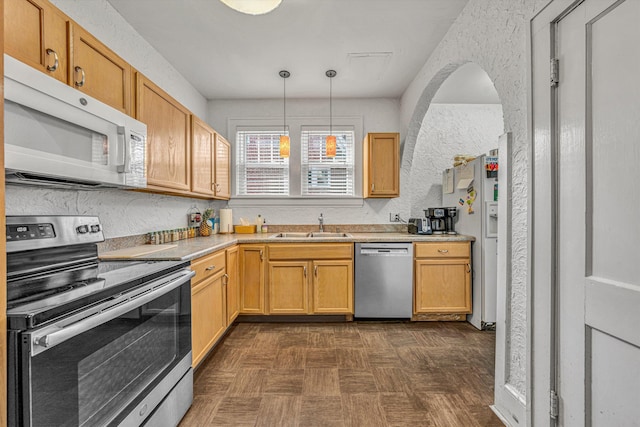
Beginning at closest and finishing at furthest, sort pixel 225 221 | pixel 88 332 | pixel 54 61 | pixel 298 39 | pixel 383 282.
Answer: pixel 88 332, pixel 54 61, pixel 298 39, pixel 383 282, pixel 225 221

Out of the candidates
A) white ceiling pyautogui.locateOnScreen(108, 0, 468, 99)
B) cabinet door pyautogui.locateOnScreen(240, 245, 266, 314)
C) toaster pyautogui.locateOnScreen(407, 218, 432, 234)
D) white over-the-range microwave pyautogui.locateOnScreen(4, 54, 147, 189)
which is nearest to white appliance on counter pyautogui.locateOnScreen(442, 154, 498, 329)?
toaster pyautogui.locateOnScreen(407, 218, 432, 234)

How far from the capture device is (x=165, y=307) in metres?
→ 1.58

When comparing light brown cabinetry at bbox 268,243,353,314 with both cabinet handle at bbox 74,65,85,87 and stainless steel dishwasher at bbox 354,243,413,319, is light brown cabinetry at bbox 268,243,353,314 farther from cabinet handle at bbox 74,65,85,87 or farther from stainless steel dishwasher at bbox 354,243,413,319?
cabinet handle at bbox 74,65,85,87

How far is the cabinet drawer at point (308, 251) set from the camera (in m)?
3.12

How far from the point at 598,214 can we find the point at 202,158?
281cm

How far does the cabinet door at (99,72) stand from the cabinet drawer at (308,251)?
1726 mm

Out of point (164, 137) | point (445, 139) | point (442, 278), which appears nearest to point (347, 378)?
point (442, 278)

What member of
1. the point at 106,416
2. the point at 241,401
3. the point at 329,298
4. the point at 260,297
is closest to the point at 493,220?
the point at 329,298

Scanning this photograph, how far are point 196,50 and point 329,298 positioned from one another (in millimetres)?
2562

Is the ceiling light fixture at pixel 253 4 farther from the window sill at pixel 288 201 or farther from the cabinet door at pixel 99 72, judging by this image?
the window sill at pixel 288 201

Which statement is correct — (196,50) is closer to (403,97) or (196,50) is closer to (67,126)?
(67,126)

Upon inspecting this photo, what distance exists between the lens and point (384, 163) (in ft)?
11.8

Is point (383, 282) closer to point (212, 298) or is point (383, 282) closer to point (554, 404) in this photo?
point (212, 298)

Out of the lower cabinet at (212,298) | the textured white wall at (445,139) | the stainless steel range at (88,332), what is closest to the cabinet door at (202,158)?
the lower cabinet at (212,298)
